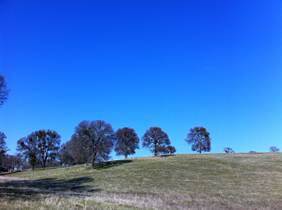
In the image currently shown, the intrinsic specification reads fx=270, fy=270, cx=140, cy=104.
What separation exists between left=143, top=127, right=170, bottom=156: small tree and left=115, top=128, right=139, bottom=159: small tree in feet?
20.8

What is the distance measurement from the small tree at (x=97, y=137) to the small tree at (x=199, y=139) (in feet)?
128

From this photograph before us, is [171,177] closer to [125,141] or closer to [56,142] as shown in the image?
[125,141]

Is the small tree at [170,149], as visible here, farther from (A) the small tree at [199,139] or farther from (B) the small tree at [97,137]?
(B) the small tree at [97,137]

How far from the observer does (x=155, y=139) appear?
291 ft

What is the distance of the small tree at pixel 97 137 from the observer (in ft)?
187

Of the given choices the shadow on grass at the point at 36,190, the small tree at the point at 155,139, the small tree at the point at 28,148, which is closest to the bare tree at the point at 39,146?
the small tree at the point at 28,148

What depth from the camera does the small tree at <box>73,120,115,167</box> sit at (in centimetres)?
5709

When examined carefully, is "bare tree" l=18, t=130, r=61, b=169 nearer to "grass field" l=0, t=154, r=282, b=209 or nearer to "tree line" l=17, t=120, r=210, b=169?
"tree line" l=17, t=120, r=210, b=169

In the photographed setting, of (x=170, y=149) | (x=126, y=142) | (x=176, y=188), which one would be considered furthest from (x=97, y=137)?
(x=170, y=149)

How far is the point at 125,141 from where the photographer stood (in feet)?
265

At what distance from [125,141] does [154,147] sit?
12.6m

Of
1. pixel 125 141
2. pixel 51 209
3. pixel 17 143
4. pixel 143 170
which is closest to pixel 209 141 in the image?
pixel 125 141

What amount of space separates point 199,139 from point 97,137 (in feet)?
143

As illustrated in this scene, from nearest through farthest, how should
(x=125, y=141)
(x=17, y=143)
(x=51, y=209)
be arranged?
(x=51, y=209), (x=125, y=141), (x=17, y=143)
